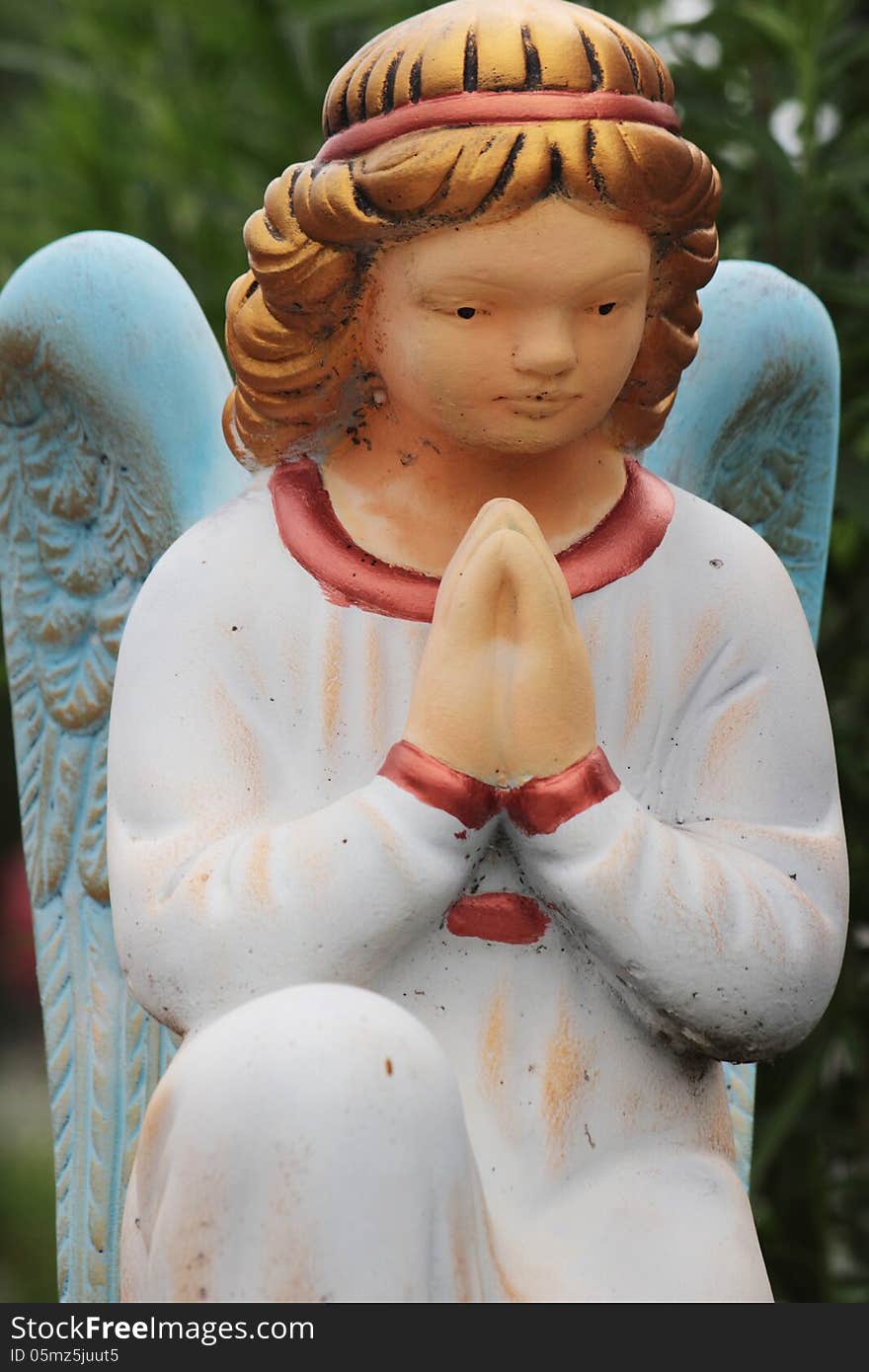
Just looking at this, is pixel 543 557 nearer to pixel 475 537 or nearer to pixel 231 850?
pixel 475 537

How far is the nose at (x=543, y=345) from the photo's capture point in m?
2.04

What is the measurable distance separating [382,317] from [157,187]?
2.66 meters

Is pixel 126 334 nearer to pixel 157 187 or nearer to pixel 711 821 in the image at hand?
pixel 711 821

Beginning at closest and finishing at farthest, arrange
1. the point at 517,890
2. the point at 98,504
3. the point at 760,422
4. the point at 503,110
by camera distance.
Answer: the point at 503,110
the point at 517,890
the point at 98,504
the point at 760,422

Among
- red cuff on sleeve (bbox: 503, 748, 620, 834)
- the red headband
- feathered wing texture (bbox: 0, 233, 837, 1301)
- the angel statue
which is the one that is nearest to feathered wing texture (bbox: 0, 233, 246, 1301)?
feathered wing texture (bbox: 0, 233, 837, 1301)

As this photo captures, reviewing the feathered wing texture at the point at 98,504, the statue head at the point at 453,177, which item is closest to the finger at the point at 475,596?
the statue head at the point at 453,177

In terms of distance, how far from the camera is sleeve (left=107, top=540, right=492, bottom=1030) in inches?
78.7

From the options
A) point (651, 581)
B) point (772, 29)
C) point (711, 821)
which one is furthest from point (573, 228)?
point (772, 29)

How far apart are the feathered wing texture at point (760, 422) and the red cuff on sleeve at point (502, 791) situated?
0.72 meters

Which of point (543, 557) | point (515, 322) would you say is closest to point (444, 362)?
point (515, 322)

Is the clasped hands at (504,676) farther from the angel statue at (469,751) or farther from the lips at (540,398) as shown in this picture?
the lips at (540,398)

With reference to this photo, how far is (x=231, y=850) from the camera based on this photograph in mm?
2055

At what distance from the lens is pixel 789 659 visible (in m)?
2.23

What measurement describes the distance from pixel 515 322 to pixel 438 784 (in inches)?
15.9
